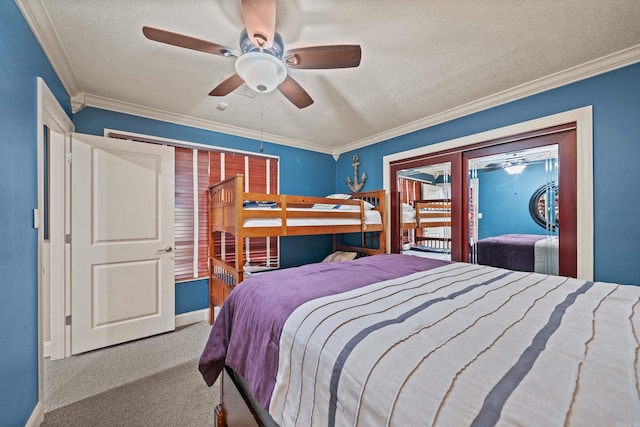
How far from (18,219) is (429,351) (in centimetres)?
204

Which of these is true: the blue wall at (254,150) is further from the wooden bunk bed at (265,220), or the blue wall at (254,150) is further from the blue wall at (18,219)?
the blue wall at (18,219)

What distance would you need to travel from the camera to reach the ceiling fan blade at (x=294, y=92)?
1.74 m

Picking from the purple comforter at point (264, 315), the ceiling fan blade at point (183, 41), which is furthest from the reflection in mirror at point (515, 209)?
the ceiling fan blade at point (183, 41)

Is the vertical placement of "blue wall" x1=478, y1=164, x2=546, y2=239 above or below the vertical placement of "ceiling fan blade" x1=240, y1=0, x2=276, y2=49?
below

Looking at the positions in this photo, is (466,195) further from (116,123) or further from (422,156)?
(116,123)

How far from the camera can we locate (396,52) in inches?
70.1

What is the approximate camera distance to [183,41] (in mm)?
1357

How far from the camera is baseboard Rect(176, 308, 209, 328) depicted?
2.87 meters

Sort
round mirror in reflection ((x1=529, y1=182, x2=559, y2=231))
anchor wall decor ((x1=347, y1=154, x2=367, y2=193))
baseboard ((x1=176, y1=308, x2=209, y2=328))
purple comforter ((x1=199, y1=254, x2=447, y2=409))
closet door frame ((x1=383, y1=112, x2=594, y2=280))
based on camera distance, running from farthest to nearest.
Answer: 1. anchor wall decor ((x1=347, y1=154, x2=367, y2=193))
2. baseboard ((x1=176, y1=308, x2=209, y2=328))
3. round mirror in reflection ((x1=529, y1=182, x2=559, y2=231))
4. closet door frame ((x1=383, y1=112, x2=594, y2=280))
5. purple comforter ((x1=199, y1=254, x2=447, y2=409))

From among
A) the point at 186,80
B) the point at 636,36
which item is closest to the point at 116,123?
the point at 186,80

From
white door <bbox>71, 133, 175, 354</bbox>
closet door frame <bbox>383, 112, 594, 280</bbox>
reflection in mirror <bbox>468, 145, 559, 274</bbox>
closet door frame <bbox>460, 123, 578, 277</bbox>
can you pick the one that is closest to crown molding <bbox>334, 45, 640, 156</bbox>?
closet door frame <bbox>383, 112, 594, 280</bbox>

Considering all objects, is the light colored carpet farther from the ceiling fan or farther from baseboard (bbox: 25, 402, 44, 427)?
the ceiling fan

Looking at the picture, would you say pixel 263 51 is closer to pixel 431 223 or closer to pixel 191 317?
pixel 431 223

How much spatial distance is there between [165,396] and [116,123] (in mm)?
2554
